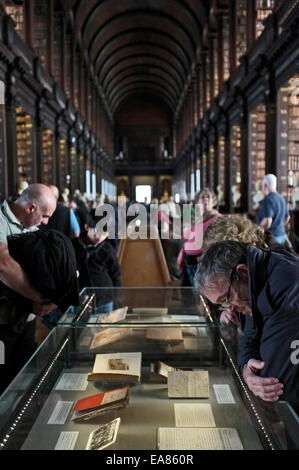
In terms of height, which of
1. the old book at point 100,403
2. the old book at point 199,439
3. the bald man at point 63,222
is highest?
the bald man at point 63,222

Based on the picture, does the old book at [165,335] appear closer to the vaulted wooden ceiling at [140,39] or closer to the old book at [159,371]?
the old book at [159,371]

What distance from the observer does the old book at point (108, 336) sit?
2.24m

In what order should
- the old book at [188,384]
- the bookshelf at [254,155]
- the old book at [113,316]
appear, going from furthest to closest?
the bookshelf at [254,155] → the old book at [113,316] → the old book at [188,384]

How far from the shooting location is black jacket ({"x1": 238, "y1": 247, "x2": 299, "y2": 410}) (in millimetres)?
1495

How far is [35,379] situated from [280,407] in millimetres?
958

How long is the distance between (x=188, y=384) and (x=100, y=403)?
0.38 m

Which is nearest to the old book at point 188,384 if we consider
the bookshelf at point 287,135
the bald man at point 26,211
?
the bald man at point 26,211

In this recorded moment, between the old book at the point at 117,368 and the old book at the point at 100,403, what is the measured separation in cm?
12

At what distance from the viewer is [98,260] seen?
4.16 meters

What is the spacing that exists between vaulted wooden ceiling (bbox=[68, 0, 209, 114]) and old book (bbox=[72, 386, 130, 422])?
17640 millimetres

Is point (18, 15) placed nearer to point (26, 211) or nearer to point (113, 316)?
point (26, 211)

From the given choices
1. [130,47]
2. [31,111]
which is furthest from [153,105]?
→ [31,111]
